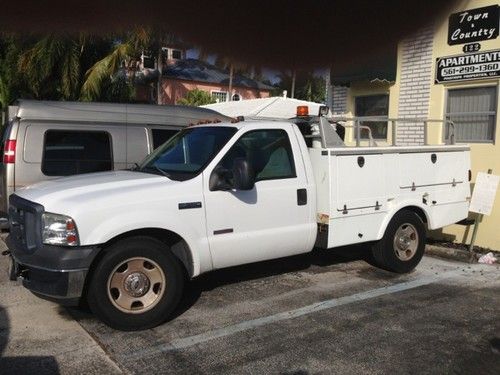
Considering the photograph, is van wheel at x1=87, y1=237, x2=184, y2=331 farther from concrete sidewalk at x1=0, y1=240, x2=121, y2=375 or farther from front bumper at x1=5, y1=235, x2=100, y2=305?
concrete sidewalk at x1=0, y1=240, x2=121, y2=375

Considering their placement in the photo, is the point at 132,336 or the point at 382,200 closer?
the point at 132,336

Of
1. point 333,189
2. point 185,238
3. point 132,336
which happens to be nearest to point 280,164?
point 333,189

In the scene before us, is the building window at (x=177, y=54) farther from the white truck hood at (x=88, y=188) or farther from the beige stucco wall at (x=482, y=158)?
the beige stucco wall at (x=482, y=158)

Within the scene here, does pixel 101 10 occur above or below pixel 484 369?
above

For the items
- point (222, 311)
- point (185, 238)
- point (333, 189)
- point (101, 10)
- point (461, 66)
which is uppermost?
point (461, 66)

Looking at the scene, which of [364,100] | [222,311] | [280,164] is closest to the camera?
[222,311]

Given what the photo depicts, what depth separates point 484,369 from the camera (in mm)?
3711

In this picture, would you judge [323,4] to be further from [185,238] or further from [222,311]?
[222,311]

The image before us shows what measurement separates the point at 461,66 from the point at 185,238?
494 centimetres

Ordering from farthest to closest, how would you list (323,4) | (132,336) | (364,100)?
(364,100) < (132,336) < (323,4)

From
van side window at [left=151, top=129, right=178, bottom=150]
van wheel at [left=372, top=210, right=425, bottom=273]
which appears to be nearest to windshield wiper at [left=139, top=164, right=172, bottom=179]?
van side window at [left=151, top=129, right=178, bottom=150]

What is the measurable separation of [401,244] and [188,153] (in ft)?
9.13

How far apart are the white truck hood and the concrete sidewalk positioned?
104cm

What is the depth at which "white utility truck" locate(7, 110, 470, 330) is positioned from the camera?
419 centimetres
